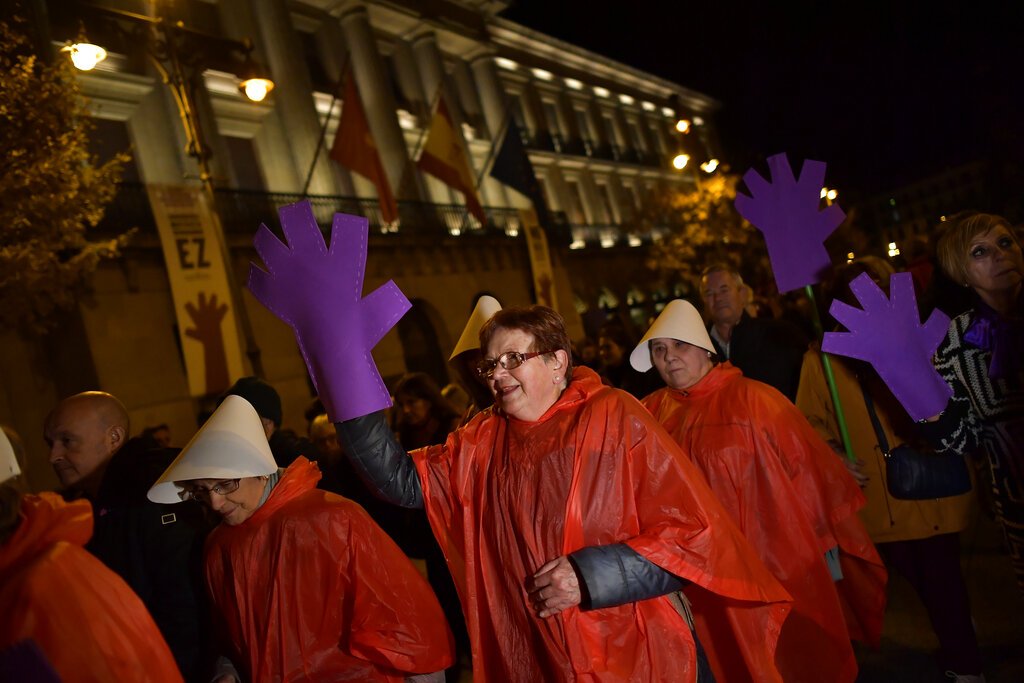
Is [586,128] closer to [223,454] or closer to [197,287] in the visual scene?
[197,287]

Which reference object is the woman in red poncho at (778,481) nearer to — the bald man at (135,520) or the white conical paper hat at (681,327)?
the white conical paper hat at (681,327)

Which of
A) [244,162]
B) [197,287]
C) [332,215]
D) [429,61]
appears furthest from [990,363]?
[429,61]

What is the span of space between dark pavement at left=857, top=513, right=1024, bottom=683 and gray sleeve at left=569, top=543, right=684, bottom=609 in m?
2.59

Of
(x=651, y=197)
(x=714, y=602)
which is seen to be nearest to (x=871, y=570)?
(x=714, y=602)

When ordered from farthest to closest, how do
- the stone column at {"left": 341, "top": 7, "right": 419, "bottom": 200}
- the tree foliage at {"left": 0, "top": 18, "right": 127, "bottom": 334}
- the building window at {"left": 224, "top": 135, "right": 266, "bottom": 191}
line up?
the stone column at {"left": 341, "top": 7, "right": 419, "bottom": 200} → the building window at {"left": 224, "top": 135, "right": 266, "bottom": 191} → the tree foliage at {"left": 0, "top": 18, "right": 127, "bottom": 334}

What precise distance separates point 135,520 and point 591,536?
1.89 meters

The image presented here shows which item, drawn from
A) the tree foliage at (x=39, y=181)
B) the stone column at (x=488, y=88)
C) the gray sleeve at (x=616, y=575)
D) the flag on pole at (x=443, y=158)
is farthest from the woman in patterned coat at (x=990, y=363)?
the stone column at (x=488, y=88)

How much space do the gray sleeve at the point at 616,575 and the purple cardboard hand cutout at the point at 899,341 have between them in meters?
1.38

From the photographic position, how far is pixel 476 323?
12.0ft

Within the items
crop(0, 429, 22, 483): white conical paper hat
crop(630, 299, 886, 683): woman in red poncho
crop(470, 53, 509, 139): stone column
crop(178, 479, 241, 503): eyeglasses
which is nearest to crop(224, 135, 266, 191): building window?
crop(470, 53, 509, 139): stone column

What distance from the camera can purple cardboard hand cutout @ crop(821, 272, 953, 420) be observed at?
2951mm

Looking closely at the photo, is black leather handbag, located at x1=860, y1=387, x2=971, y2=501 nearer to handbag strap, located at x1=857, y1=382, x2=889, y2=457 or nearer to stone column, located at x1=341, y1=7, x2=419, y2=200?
handbag strap, located at x1=857, y1=382, x2=889, y2=457

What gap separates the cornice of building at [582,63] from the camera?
102 feet

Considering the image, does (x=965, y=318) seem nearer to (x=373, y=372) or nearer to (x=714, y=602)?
(x=714, y=602)
